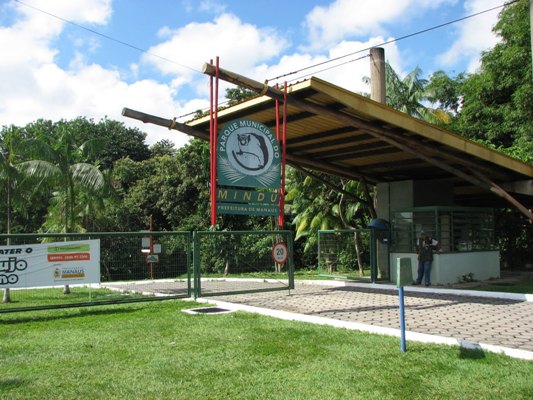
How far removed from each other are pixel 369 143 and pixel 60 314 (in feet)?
32.7

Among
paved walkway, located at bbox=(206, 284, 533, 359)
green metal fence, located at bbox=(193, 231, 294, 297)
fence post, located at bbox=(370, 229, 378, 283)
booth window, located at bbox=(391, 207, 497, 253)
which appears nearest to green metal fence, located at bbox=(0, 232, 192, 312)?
green metal fence, located at bbox=(193, 231, 294, 297)

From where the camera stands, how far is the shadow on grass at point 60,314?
10.2 metres

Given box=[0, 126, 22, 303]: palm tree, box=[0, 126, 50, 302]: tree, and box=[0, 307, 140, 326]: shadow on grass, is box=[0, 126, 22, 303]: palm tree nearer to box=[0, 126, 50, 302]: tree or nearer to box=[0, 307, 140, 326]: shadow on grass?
box=[0, 126, 50, 302]: tree

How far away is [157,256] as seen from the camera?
12781 millimetres

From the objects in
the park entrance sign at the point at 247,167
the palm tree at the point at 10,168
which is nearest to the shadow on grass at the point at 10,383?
the park entrance sign at the point at 247,167

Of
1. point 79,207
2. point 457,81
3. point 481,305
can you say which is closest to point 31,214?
point 79,207

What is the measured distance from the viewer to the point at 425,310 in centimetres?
1075

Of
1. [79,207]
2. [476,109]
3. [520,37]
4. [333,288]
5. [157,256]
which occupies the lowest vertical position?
[333,288]

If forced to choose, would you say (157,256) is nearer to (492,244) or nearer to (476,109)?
(492,244)

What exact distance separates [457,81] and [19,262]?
3206cm

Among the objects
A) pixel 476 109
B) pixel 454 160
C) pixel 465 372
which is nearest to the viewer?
pixel 465 372

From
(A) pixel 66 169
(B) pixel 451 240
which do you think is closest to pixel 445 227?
(B) pixel 451 240

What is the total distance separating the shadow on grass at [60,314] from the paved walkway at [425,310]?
8.27ft

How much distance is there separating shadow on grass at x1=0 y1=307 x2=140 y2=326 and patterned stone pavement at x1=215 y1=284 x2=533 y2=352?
2.68 meters
